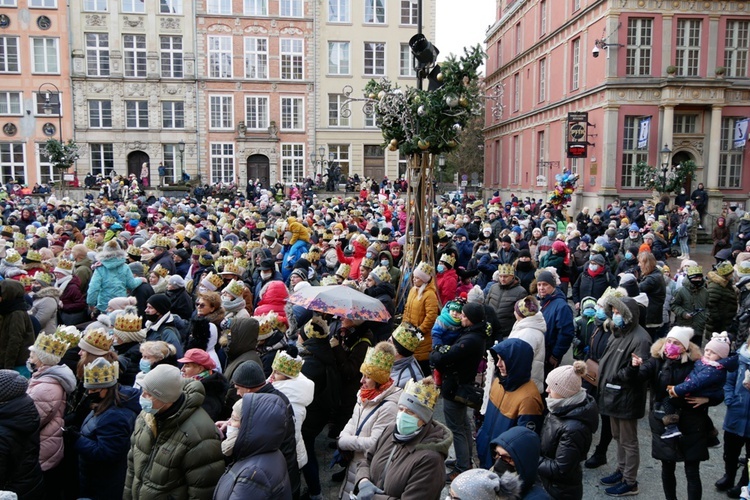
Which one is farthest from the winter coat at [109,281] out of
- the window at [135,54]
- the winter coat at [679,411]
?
the window at [135,54]

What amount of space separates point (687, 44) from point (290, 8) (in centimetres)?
2880

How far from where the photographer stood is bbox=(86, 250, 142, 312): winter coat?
8.41m

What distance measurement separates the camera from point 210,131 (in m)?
45.3

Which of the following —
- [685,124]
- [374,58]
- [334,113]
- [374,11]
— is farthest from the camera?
[334,113]

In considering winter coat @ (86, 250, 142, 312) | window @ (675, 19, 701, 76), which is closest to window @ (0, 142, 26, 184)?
winter coat @ (86, 250, 142, 312)

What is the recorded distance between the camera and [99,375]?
445 cm

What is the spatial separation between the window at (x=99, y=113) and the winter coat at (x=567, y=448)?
45951 mm

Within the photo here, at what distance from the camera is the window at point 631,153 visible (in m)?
27.1

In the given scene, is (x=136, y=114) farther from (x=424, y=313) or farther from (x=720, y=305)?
(x=720, y=305)

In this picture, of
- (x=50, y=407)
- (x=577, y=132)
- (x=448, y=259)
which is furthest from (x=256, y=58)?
(x=50, y=407)

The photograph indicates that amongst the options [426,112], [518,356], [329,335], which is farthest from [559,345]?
[426,112]

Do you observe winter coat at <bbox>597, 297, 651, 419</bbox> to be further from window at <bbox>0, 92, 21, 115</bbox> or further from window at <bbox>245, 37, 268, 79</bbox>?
window at <bbox>0, 92, 21, 115</bbox>

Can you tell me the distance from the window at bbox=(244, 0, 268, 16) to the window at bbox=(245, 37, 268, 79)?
5.81ft

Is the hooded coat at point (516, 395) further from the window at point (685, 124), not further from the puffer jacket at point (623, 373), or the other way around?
the window at point (685, 124)
